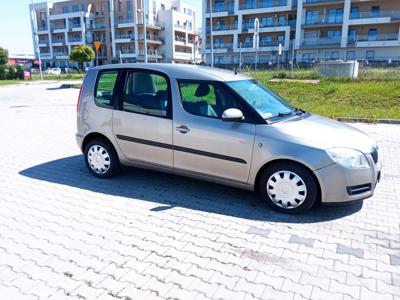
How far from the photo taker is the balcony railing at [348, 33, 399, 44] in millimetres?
41969

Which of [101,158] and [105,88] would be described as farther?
[101,158]

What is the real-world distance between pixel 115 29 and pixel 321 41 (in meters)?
38.9

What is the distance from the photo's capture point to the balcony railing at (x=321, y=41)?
4453cm

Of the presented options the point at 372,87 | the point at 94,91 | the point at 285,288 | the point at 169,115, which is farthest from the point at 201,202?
the point at 372,87

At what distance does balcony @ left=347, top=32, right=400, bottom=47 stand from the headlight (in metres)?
45.8

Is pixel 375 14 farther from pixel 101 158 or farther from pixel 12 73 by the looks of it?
Result: pixel 12 73

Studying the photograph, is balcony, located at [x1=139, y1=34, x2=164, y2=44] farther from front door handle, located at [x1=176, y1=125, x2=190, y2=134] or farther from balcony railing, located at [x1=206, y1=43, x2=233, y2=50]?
front door handle, located at [x1=176, y1=125, x2=190, y2=134]

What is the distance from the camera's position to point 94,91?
5.03 meters

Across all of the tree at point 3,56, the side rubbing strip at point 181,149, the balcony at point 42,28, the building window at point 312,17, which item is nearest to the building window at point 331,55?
the building window at point 312,17

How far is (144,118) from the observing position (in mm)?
4562

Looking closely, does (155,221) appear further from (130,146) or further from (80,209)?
(130,146)

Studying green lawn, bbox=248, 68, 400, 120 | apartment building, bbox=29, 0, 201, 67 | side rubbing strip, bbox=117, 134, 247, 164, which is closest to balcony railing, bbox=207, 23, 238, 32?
apartment building, bbox=29, 0, 201, 67

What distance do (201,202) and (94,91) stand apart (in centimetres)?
239

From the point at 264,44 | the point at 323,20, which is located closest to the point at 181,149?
the point at 323,20
